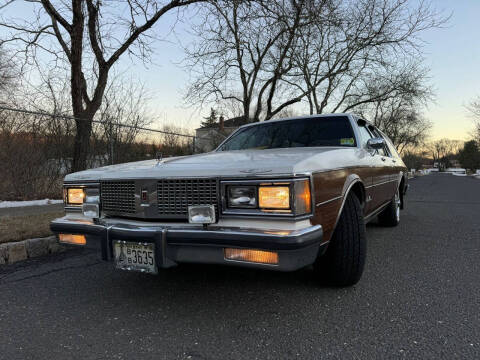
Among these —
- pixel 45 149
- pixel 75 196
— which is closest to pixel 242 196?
pixel 75 196

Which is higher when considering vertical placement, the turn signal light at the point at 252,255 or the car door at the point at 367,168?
the car door at the point at 367,168

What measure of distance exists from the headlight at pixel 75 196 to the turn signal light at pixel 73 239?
274mm

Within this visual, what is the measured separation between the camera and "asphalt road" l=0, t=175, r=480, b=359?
1.75m

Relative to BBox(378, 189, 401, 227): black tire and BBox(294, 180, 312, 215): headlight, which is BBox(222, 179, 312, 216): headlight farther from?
BBox(378, 189, 401, 227): black tire

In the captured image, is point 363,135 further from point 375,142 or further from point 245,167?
point 245,167

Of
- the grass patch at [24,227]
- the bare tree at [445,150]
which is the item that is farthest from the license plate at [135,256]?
the bare tree at [445,150]

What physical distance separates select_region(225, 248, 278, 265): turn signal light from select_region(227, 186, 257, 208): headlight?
0.27m

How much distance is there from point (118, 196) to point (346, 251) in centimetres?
168

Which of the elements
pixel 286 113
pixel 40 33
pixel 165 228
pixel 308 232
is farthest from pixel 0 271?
pixel 286 113

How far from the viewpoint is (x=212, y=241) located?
1.92 metres

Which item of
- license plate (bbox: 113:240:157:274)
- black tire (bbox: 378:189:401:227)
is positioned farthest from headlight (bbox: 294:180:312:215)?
black tire (bbox: 378:189:401:227)

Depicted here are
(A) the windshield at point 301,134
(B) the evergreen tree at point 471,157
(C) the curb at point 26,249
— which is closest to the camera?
(A) the windshield at point 301,134

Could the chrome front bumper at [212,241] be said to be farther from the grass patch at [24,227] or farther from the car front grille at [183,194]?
the grass patch at [24,227]

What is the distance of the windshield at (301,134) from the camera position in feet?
10.7
